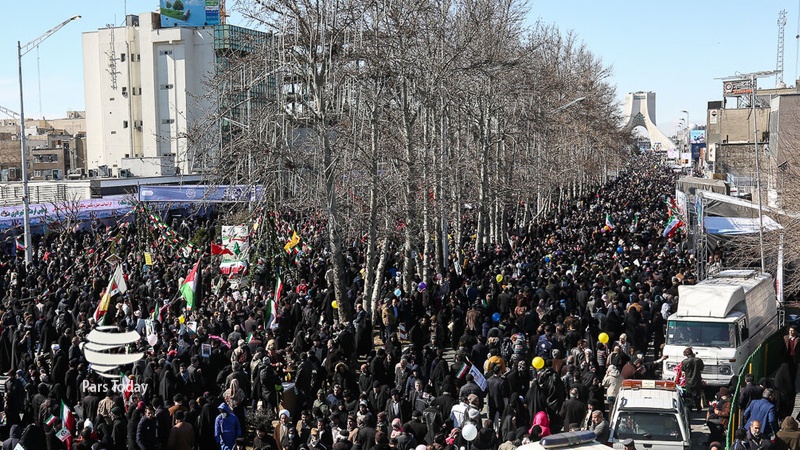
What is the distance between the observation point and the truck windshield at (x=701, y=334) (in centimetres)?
1700

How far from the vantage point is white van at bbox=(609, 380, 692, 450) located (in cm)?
1166

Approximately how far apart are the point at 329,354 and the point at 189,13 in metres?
82.5

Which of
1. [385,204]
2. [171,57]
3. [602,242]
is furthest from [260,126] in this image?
[171,57]

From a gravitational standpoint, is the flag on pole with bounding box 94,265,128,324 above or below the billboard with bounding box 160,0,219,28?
below

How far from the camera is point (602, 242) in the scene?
36.0m

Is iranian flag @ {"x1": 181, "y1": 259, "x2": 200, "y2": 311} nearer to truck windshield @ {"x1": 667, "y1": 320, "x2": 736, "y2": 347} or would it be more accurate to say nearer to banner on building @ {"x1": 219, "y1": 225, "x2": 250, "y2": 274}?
banner on building @ {"x1": 219, "y1": 225, "x2": 250, "y2": 274}

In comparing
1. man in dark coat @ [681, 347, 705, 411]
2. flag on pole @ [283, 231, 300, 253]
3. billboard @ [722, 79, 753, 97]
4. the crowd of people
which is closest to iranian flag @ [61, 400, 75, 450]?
the crowd of people

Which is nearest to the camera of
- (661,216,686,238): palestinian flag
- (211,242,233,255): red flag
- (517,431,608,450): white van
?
(517,431,608,450): white van

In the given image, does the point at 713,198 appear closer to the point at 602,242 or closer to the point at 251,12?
the point at 602,242

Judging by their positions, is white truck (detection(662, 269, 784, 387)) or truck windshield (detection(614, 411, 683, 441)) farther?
white truck (detection(662, 269, 784, 387))

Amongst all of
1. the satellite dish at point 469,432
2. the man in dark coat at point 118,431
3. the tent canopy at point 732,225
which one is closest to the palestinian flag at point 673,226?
the tent canopy at point 732,225

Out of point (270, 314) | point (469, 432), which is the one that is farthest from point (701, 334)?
point (270, 314)

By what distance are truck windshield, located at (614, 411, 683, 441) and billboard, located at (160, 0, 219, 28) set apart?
278 ft

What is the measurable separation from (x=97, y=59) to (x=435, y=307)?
2942 inches
